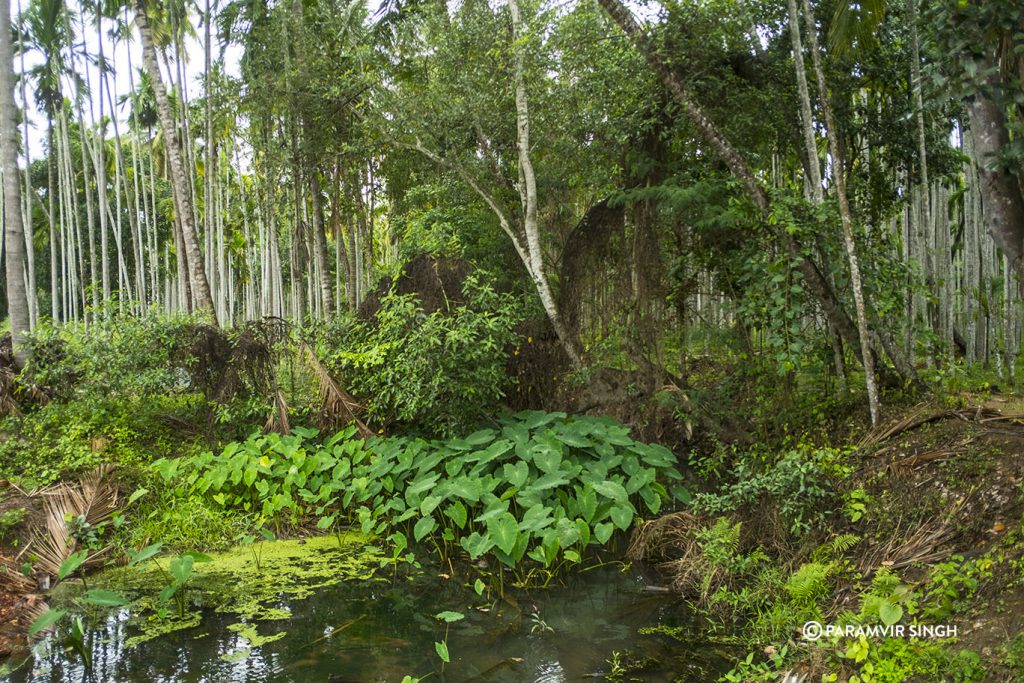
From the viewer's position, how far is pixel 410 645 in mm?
4422

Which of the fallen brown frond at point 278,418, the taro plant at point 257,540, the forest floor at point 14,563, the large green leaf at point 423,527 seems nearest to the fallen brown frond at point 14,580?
the forest floor at point 14,563

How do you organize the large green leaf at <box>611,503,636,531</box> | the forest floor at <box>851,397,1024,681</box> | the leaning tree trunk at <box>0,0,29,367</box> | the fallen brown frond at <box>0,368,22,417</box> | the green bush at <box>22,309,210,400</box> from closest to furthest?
the forest floor at <box>851,397,1024,681</box> < the large green leaf at <box>611,503,636,531</box> < the green bush at <box>22,309,210,400</box> < the fallen brown frond at <box>0,368,22,417</box> < the leaning tree trunk at <box>0,0,29,367</box>

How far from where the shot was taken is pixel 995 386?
8.16m

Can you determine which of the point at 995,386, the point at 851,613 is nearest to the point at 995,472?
the point at 851,613

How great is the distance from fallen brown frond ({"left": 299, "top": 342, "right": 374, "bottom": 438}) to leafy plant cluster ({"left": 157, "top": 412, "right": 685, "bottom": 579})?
0.26m

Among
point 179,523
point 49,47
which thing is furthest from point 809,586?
point 49,47

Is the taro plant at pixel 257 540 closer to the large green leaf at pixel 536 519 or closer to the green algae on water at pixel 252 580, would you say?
the green algae on water at pixel 252 580

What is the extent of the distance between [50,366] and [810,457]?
304 inches

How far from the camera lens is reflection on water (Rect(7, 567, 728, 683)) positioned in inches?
158

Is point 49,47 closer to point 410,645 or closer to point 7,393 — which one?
point 7,393

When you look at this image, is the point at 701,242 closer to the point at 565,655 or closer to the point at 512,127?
the point at 512,127

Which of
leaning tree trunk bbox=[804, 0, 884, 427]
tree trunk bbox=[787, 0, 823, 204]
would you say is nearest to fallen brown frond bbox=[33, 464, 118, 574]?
leaning tree trunk bbox=[804, 0, 884, 427]

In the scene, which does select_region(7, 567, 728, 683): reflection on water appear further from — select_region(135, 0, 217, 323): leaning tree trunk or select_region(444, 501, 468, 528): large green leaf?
select_region(135, 0, 217, 323): leaning tree trunk

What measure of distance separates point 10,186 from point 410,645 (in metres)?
7.27
